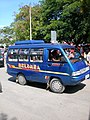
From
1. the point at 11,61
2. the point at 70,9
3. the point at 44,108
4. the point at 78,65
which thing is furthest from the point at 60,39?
the point at 44,108

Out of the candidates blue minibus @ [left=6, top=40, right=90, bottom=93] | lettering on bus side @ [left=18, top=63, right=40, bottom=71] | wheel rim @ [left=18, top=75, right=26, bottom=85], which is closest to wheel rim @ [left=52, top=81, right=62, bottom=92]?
blue minibus @ [left=6, top=40, right=90, bottom=93]

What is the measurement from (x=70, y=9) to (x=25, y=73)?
12.3m

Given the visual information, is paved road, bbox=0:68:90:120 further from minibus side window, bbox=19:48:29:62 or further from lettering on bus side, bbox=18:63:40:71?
minibus side window, bbox=19:48:29:62

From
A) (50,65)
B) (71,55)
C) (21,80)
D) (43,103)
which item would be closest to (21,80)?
(21,80)

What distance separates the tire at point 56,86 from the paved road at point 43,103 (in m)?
0.21

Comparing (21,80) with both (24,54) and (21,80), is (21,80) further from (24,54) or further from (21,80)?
(24,54)

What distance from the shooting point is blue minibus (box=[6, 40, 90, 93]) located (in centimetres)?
818

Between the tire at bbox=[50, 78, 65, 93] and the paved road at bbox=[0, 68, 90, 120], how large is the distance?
0.21m

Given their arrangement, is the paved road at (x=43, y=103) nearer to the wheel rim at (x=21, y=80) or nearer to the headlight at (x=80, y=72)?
the wheel rim at (x=21, y=80)

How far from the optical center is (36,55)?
9.16 m

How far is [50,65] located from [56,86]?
83cm

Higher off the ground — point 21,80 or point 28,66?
point 28,66

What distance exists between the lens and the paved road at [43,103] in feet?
19.6

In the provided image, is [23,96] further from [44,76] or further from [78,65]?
[78,65]
